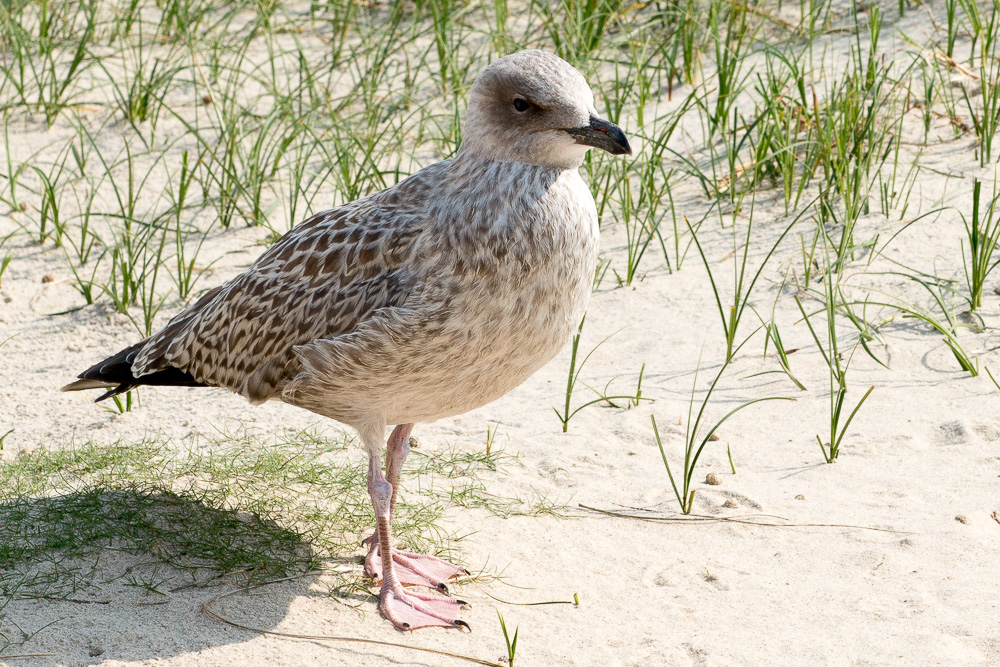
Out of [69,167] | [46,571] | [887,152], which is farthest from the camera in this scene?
[69,167]

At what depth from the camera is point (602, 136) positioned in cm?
362

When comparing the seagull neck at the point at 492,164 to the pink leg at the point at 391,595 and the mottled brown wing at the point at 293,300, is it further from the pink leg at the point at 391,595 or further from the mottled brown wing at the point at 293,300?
the pink leg at the point at 391,595

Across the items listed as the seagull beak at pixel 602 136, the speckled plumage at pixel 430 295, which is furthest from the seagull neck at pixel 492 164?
the seagull beak at pixel 602 136

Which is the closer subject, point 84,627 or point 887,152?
point 84,627

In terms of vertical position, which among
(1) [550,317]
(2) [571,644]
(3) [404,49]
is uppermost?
(3) [404,49]

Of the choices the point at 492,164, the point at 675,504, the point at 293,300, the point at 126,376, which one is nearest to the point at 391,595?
the point at 293,300

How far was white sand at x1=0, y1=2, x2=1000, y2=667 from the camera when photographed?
3.78 meters

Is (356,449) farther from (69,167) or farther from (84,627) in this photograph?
(69,167)

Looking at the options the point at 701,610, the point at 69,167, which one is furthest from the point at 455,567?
the point at 69,167

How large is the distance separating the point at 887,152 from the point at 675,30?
87.2 inches

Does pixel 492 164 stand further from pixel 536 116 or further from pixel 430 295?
pixel 430 295

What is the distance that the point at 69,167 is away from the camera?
762cm

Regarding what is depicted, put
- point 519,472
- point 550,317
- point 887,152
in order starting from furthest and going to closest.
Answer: point 887,152 → point 519,472 → point 550,317

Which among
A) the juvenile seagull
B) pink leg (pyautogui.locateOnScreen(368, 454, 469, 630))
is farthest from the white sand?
the juvenile seagull
